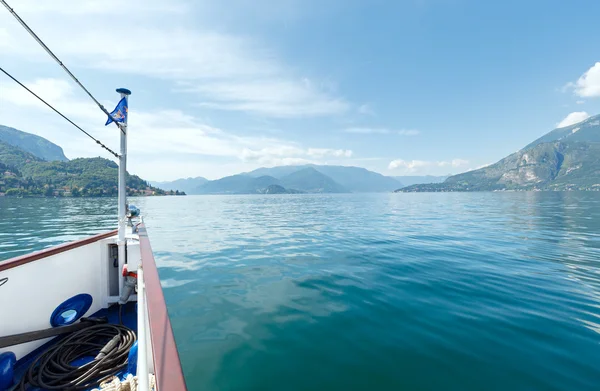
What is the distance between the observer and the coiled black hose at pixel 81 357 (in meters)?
3.21

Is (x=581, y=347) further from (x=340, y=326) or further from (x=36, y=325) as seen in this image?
(x=36, y=325)

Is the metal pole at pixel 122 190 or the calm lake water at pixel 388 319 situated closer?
the calm lake water at pixel 388 319

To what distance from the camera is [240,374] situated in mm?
3996

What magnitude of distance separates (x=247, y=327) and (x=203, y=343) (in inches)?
36.2

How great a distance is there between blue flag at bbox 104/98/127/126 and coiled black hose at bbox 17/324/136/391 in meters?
3.99

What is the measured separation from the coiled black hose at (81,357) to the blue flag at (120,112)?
3.99 meters

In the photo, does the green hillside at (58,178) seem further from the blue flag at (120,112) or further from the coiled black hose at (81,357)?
the coiled black hose at (81,357)

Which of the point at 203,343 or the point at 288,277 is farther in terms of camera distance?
the point at 288,277

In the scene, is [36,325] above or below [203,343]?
above

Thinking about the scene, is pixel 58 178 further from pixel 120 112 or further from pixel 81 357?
pixel 81 357

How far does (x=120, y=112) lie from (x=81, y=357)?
456cm

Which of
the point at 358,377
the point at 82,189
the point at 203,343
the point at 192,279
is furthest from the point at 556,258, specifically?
the point at 82,189

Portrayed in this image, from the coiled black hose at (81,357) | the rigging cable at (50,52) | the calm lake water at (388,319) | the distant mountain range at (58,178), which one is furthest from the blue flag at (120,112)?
the distant mountain range at (58,178)

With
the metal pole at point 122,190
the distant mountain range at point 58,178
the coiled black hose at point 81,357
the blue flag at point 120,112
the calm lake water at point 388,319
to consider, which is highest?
the distant mountain range at point 58,178
